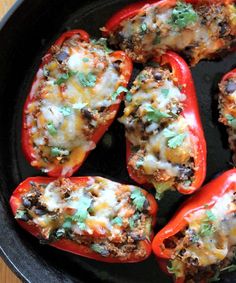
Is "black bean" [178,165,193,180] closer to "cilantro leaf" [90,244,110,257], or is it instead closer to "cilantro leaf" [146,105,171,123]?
"cilantro leaf" [146,105,171,123]

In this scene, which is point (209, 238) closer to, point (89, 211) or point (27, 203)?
point (89, 211)

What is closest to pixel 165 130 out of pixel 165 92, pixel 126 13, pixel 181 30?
pixel 165 92

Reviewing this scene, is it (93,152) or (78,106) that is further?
(93,152)

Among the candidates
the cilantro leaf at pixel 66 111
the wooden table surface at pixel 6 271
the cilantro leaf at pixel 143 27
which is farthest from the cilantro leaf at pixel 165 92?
the wooden table surface at pixel 6 271

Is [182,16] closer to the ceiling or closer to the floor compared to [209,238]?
closer to the ceiling

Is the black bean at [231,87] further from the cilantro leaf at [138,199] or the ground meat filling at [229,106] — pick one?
the cilantro leaf at [138,199]

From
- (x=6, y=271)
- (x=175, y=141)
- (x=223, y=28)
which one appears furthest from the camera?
(x=6, y=271)

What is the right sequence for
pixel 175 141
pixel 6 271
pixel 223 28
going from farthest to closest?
pixel 6 271 < pixel 223 28 < pixel 175 141

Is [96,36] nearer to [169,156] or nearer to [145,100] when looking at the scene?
[145,100]
